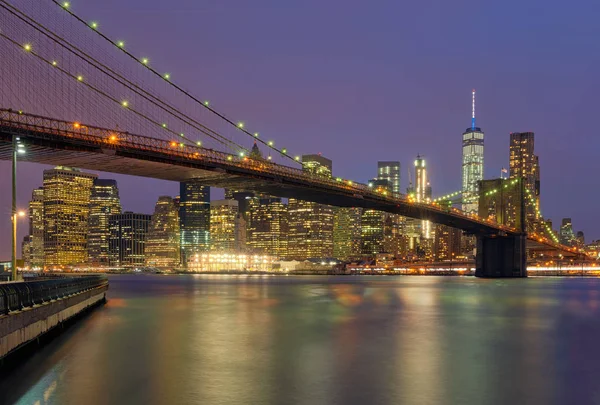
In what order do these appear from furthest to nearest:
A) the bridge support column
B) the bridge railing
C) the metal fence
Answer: the bridge support column < the bridge railing < the metal fence

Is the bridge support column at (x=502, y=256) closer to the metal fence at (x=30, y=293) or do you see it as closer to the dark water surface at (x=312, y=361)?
the dark water surface at (x=312, y=361)

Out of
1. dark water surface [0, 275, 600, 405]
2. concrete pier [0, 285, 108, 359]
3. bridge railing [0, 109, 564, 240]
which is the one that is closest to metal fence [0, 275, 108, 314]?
concrete pier [0, 285, 108, 359]

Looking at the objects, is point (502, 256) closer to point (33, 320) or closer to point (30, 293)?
point (30, 293)

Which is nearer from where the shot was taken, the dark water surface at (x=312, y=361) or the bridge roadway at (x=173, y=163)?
the dark water surface at (x=312, y=361)

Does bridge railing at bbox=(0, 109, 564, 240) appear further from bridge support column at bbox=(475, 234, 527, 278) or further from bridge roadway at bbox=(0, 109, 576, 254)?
bridge support column at bbox=(475, 234, 527, 278)

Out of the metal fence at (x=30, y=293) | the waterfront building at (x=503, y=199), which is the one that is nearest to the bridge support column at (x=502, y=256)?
the waterfront building at (x=503, y=199)

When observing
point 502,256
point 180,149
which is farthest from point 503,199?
point 180,149
